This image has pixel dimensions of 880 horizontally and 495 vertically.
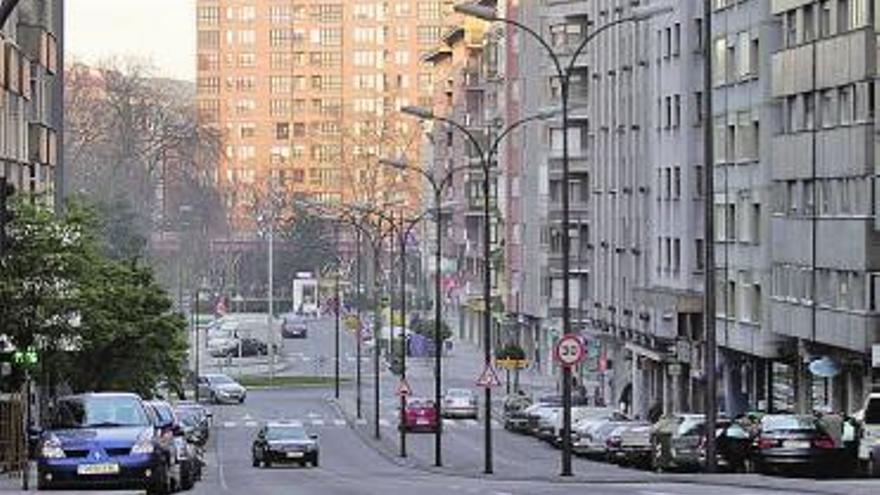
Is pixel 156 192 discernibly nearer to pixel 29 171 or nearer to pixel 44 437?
pixel 29 171

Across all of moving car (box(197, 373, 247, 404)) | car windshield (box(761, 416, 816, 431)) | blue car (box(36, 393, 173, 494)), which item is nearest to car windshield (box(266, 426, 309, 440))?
car windshield (box(761, 416, 816, 431))

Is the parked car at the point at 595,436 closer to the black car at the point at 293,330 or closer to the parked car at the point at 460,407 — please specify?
the parked car at the point at 460,407

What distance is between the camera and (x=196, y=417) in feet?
261

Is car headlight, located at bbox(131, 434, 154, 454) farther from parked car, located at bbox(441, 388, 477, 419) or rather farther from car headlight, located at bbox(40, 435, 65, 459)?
parked car, located at bbox(441, 388, 477, 419)

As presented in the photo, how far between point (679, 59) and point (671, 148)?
344 centimetres

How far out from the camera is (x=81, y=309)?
59.5m

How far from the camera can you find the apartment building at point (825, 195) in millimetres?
64250

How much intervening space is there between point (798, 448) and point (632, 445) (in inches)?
516

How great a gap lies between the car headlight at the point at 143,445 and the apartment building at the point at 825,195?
31.4 m

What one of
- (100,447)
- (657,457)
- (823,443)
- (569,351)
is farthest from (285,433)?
(100,447)

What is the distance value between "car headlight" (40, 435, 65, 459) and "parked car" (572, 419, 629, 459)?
31.7 meters

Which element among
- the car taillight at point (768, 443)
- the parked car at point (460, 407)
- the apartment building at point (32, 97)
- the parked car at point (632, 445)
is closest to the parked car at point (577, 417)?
the parked car at point (632, 445)

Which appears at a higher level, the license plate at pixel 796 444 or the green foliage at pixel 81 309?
the green foliage at pixel 81 309

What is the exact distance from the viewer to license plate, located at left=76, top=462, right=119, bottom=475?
34688 mm
